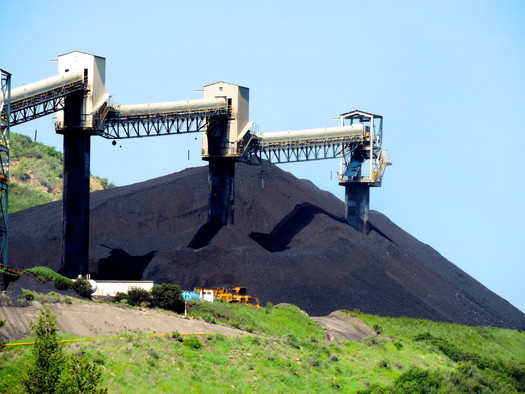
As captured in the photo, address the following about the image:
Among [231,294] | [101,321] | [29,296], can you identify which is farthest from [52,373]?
[231,294]

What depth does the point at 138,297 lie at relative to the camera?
67.5 m

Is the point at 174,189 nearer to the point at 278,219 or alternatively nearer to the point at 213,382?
the point at 278,219

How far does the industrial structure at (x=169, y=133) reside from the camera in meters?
75.6

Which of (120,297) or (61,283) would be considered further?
(120,297)

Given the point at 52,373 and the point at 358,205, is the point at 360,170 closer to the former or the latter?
the point at 358,205

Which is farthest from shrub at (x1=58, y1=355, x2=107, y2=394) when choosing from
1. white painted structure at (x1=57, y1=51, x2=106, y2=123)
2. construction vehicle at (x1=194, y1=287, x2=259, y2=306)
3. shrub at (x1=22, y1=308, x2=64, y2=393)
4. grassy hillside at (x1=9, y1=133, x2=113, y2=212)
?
grassy hillside at (x1=9, y1=133, x2=113, y2=212)

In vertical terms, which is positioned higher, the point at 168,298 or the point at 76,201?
the point at 76,201

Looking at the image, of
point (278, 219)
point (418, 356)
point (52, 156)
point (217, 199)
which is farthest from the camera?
point (52, 156)

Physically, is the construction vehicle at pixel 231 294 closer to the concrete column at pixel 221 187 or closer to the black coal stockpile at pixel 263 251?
the black coal stockpile at pixel 263 251

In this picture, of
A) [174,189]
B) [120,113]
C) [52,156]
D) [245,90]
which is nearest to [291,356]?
[120,113]

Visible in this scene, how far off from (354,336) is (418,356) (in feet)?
20.3

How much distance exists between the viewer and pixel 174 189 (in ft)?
338

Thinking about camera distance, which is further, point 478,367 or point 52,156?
point 52,156

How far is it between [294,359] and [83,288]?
1453 cm
